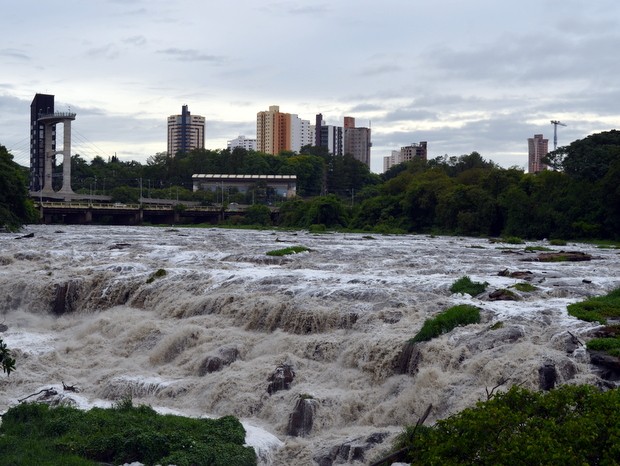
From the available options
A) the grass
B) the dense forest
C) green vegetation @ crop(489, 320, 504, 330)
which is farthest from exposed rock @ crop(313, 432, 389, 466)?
the dense forest

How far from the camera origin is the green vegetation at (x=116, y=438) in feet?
41.1

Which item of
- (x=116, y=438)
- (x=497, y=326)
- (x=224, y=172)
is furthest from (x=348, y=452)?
(x=224, y=172)

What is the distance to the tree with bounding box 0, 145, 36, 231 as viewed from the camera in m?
52.4

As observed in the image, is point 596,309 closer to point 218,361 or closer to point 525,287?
point 525,287

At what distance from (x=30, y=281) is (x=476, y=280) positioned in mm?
15093

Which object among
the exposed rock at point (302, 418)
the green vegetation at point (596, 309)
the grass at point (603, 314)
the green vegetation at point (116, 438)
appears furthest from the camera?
the green vegetation at point (596, 309)

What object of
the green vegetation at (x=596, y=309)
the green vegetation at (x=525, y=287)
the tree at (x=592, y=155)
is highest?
the tree at (x=592, y=155)

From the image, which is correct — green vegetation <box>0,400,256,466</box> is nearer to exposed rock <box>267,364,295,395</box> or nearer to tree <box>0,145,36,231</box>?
exposed rock <box>267,364,295,395</box>

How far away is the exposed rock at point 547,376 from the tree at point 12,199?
145 ft

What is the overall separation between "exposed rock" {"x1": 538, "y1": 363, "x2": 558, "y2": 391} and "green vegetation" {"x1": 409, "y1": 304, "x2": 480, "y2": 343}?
2.90m

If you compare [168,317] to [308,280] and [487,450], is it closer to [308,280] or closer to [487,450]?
[308,280]

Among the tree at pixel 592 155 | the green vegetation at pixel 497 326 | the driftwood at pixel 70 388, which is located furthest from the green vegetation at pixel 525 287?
the tree at pixel 592 155

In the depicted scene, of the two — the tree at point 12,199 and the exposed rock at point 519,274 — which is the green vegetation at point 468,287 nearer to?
the exposed rock at point 519,274

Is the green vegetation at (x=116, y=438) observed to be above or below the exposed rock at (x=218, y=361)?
below
